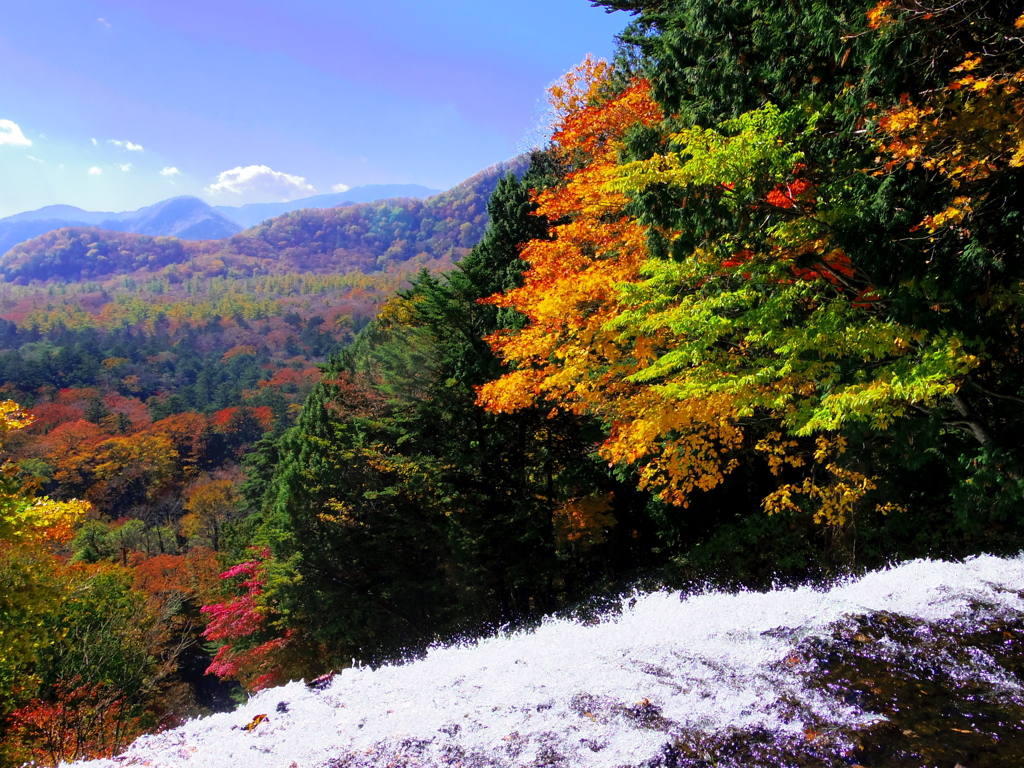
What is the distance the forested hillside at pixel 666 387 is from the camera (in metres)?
5.64

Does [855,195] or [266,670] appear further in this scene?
[266,670]

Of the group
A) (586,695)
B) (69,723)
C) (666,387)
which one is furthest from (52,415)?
(586,695)

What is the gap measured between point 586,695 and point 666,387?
13.6 ft

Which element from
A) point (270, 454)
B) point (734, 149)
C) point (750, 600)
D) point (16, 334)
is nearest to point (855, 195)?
point (734, 149)

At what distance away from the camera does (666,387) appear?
7281 mm

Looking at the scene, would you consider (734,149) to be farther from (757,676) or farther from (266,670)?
(266,670)

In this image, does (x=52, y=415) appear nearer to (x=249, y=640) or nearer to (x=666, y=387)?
(x=249, y=640)

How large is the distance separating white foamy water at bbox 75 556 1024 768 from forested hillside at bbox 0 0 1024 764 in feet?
6.36

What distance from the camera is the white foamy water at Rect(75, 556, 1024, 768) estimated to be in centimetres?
361

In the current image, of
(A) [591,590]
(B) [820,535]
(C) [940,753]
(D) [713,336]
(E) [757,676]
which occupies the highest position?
(D) [713,336]

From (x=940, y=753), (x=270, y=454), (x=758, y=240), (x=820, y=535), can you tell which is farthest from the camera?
(x=270, y=454)

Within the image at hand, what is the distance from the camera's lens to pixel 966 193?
5.43 meters

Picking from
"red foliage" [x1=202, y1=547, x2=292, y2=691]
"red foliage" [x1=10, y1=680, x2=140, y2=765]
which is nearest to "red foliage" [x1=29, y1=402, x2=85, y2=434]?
"red foliage" [x1=202, y1=547, x2=292, y2=691]

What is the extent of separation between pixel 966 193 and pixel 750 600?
468cm
